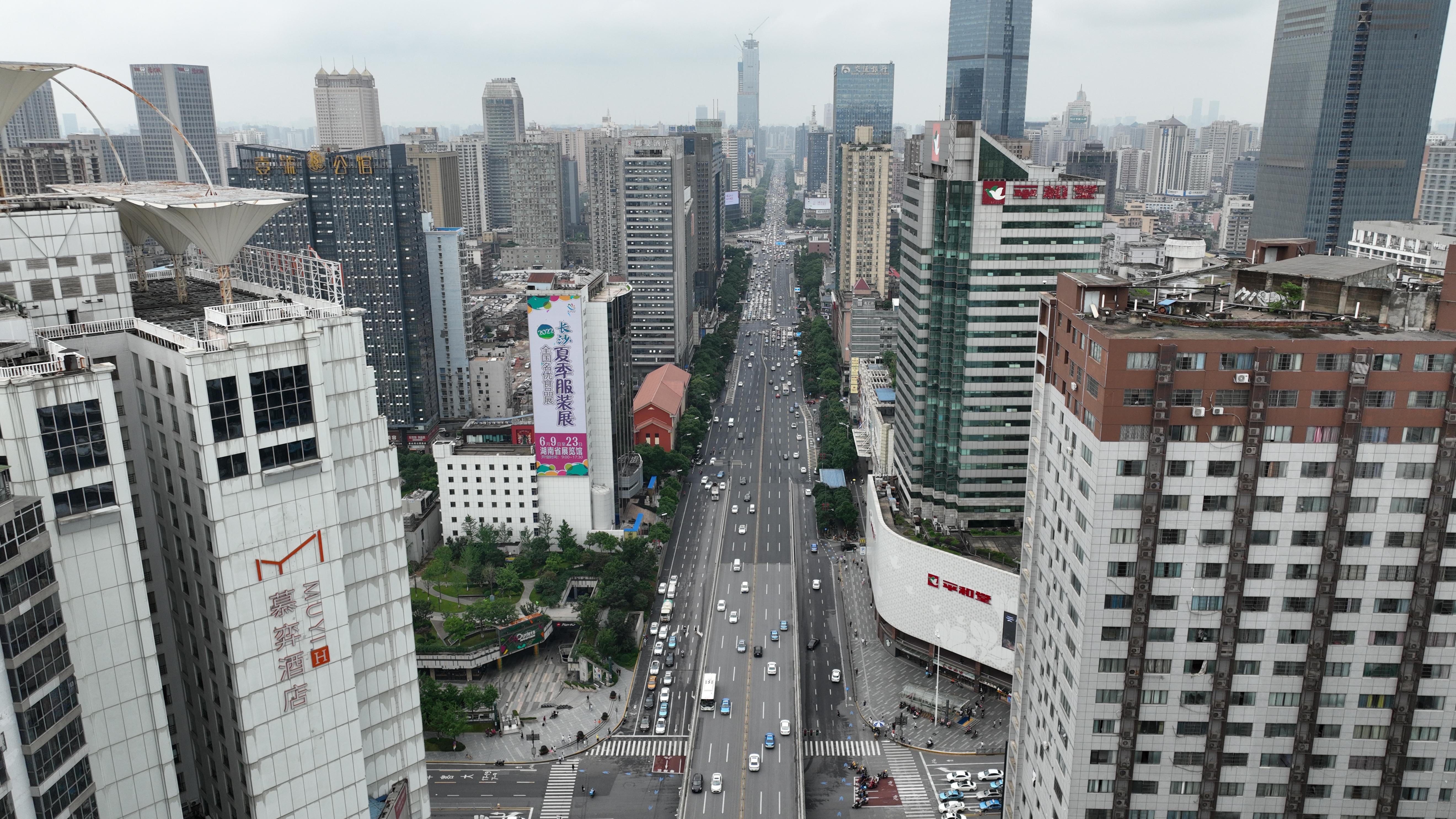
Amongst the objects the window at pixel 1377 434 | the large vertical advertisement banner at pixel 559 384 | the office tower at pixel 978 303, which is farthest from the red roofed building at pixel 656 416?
the window at pixel 1377 434

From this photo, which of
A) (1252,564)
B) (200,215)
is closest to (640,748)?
(1252,564)

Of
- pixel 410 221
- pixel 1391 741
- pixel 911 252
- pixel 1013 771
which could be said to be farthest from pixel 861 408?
pixel 1391 741

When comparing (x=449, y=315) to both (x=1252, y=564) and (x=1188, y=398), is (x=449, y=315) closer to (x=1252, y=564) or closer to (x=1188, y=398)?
(x=1188, y=398)

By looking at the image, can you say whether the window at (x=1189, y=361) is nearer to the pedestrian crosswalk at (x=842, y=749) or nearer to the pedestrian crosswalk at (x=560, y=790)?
the pedestrian crosswalk at (x=842, y=749)

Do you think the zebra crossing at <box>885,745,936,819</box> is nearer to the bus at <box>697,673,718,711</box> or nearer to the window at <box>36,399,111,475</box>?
the bus at <box>697,673,718,711</box>

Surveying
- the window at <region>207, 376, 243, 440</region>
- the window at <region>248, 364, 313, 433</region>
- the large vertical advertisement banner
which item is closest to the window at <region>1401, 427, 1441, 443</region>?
the window at <region>248, 364, 313, 433</region>
